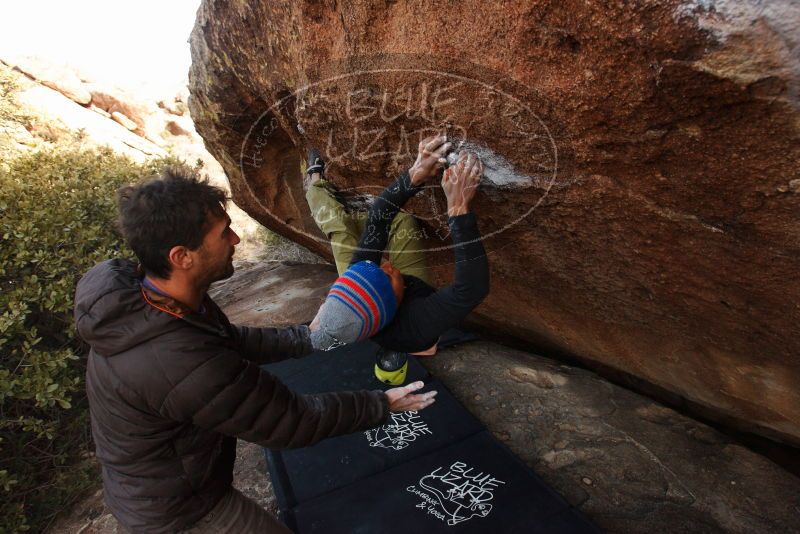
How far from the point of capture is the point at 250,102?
11.9ft

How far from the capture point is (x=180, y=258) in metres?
1.60

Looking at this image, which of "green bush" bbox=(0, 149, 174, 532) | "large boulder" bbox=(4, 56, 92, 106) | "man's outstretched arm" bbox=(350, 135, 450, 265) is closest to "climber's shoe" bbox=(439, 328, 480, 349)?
"man's outstretched arm" bbox=(350, 135, 450, 265)

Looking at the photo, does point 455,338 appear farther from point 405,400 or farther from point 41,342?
point 41,342

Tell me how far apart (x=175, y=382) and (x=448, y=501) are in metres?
2.08

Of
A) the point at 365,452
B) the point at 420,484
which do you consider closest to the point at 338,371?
the point at 365,452

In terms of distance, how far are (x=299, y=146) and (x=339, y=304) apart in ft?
6.78

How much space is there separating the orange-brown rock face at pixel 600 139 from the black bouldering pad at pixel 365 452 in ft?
3.60

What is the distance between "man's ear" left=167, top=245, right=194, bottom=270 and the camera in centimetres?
157

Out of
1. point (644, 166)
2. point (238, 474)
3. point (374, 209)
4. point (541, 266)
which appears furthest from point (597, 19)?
point (238, 474)

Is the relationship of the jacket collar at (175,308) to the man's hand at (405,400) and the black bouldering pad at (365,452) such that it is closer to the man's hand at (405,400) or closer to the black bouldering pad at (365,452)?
the man's hand at (405,400)

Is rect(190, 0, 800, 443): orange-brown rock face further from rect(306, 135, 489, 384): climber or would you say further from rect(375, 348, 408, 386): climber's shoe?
rect(375, 348, 408, 386): climber's shoe

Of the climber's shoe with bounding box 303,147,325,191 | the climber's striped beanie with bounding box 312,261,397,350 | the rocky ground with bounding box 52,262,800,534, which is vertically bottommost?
the rocky ground with bounding box 52,262,800,534

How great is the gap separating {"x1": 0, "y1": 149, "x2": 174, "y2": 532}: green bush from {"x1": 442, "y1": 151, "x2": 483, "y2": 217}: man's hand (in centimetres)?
345

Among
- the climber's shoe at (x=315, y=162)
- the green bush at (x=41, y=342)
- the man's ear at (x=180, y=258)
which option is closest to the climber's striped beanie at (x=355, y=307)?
the man's ear at (x=180, y=258)
